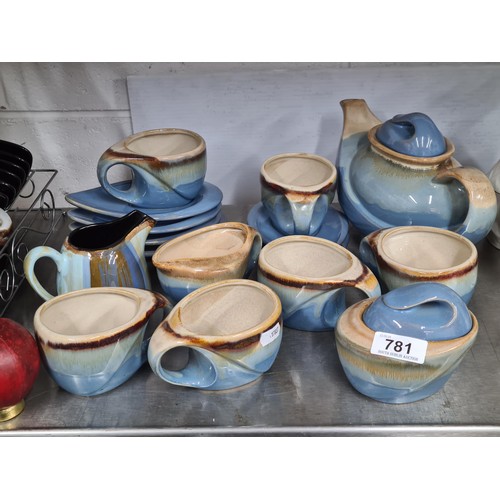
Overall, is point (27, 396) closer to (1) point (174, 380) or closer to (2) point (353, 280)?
(1) point (174, 380)

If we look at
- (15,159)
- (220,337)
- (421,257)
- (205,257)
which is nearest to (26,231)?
(15,159)

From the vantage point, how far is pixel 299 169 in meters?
0.86

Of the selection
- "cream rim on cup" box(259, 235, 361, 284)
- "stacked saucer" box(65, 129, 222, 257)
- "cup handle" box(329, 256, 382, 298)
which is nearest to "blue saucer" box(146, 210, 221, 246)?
Result: "stacked saucer" box(65, 129, 222, 257)

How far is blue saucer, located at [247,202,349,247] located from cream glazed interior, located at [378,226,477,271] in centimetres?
8

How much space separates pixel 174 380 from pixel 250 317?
3.9 inches

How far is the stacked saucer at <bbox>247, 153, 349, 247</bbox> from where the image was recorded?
2.51 ft

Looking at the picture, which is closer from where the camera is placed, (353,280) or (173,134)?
(353,280)

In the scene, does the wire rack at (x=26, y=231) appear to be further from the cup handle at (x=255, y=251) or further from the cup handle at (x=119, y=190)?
the cup handle at (x=255, y=251)

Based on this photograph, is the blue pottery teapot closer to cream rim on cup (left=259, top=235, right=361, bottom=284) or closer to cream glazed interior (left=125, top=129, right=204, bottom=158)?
cream rim on cup (left=259, top=235, right=361, bottom=284)

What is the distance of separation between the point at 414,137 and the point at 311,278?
9.0 inches

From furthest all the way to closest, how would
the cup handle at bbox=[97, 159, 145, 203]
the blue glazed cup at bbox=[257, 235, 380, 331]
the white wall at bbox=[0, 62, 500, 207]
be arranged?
the white wall at bbox=[0, 62, 500, 207] → the cup handle at bbox=[97, 159, 145, 203] → the blue glazed cup at bbox=[257, 235, 380, 331]

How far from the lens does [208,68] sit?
92 cm

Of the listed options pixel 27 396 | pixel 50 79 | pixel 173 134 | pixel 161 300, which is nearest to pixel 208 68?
pixel 173 134
